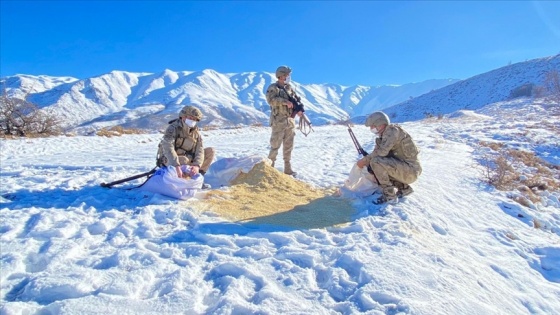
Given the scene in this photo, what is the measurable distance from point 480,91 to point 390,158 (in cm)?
6143

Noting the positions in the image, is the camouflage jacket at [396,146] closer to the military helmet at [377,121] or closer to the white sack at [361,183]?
the military helmet at [377,121]

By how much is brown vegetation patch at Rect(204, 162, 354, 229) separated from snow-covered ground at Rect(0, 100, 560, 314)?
161 mm

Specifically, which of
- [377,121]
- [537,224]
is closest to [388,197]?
[377,121]

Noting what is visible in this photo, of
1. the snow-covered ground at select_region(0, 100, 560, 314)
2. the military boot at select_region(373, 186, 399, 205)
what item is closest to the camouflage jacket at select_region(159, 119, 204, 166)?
the snow-covered ground at select_region(0, 100, 560, 314)

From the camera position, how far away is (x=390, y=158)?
4.84 m

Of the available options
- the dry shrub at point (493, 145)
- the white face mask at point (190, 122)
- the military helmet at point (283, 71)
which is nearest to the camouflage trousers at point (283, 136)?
the military helmet at point (283, 71)

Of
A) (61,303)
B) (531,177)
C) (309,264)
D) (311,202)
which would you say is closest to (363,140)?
(531,177)

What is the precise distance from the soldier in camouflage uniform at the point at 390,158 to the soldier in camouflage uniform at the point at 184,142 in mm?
2367

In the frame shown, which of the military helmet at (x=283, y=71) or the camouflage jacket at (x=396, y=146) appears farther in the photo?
the military helmet at (x=283, y=71)

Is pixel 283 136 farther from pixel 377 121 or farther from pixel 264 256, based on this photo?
pixel 264 256

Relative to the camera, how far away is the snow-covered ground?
8.14ft

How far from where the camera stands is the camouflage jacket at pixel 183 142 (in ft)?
16.8

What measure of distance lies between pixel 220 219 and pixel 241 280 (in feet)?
4.65

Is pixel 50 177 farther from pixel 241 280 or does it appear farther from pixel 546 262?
pixel 546 262
